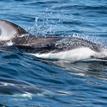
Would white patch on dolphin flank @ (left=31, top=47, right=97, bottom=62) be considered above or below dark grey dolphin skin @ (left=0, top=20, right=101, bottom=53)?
below

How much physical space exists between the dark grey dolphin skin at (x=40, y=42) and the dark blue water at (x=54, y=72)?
55 centimetres

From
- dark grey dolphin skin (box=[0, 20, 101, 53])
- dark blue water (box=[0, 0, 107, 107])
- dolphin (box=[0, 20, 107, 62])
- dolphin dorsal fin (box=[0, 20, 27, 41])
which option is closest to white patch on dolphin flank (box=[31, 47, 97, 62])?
dolphin (box=[0, 20, 107, 62])

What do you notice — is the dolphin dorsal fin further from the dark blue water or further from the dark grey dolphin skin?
the dark blue water

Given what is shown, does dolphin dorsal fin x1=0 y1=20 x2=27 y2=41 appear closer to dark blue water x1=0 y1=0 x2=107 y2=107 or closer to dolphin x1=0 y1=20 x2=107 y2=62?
dolphin x1=0 y1=20 x2=107 y2=62

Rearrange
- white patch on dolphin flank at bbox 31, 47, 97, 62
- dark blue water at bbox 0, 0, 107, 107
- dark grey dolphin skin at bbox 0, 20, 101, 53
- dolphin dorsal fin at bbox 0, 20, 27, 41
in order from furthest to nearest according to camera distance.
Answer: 1. dolphin dorsal fin at bbox 0, 20, 27, 41
2. dark grey dolphin skin at bbox 0, 20, 101, 53
3. white patch on dolphin flank at bbox 31, 47, 97, 62
4. dark blue water at bbox 0, 0, 107, 107

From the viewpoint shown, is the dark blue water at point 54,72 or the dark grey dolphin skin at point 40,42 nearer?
the dark blue water at point 54,72

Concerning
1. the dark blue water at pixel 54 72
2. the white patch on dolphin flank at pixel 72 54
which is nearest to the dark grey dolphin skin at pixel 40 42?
the white patch on dolphin flank at pixel 72 54

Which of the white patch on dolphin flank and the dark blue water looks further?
the white patch on dolphin flank

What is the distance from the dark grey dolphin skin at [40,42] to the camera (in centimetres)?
1403

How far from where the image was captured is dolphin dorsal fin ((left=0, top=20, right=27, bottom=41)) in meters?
14.4

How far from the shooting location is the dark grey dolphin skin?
14.0 metres

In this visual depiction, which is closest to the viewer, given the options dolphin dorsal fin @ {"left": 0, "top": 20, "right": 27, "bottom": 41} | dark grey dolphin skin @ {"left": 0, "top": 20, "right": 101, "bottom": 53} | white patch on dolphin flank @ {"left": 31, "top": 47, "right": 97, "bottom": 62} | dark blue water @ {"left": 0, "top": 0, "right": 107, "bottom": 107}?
dark blue water @ {"left": 0, "top": 0, "right": 107, "bottom": 107}

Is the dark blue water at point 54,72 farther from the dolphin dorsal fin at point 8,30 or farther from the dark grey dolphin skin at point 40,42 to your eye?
the dolphin dorsal fin at point 8,30

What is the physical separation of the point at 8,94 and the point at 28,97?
15.0 inches
